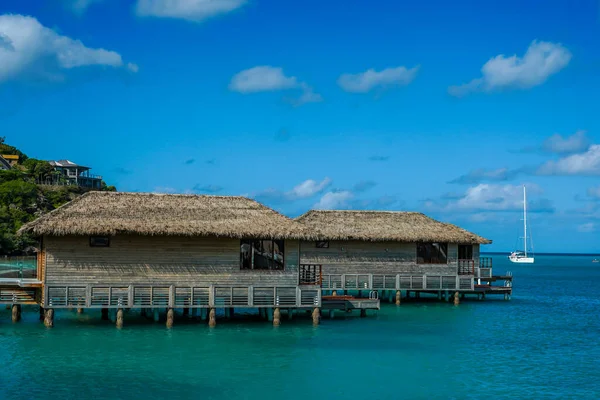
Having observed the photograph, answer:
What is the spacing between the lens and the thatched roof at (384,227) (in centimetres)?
3691

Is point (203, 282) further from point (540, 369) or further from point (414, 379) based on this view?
point (540, 369)

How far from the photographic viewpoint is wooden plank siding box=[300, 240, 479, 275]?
123ft

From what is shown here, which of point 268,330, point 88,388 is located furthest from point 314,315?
point 88,388

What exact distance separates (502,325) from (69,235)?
1863cm

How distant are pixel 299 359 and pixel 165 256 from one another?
7.36 metres

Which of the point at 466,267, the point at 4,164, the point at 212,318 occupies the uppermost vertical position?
the point at 4,164

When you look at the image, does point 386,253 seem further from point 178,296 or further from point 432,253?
point 178,296

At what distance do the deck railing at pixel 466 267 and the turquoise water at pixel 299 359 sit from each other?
733 centimetres

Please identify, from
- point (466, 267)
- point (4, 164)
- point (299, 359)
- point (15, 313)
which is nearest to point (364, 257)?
point (466, 267)

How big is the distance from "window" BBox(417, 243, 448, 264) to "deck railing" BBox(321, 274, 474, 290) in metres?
0.98

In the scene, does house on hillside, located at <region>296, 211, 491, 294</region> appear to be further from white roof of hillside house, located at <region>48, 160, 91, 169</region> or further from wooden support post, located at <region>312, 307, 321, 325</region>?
white roof of hillside house, located at <region>48, 160, 91, 169</region>

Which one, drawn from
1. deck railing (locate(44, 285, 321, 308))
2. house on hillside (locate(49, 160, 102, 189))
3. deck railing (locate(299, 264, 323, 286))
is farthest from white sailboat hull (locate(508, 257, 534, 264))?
deck railing (locate(44, 285, 321, 308))

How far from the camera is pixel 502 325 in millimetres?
31609

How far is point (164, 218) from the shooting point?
26.8 m
